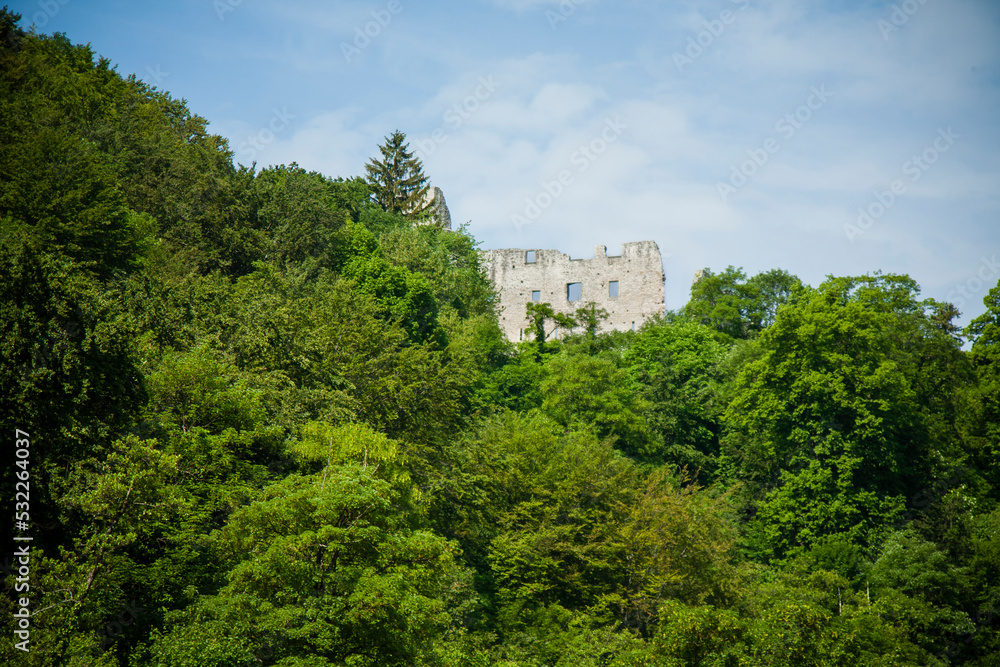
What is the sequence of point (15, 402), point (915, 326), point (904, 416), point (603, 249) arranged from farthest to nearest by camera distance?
point (603, 249)
point (915, 326)
point (904, 416)
point (15, 402)

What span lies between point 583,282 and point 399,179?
13.9 metres

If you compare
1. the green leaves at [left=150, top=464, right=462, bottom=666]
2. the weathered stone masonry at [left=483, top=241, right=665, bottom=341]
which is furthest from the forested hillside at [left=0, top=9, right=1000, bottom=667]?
the weathered stone masonry at [left=483, top=241, right=665, bottom=341]

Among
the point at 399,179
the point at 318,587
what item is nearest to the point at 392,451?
the point at 318,587

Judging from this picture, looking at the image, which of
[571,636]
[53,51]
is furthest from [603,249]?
[571,636]

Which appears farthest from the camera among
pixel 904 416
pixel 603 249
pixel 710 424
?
pixel 603 249

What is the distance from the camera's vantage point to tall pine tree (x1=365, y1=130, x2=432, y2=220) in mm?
54125

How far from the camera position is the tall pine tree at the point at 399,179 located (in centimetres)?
5412

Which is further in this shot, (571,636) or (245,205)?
(245,205)

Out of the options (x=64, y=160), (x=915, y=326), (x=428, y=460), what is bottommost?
(x=428, y=460)

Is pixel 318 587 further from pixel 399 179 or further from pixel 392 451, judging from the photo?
pixel 399 179

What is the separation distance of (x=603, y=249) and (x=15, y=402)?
49973 millimetres

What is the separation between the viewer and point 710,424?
1481 inches

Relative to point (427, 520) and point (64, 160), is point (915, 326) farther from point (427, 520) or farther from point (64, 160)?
point (64, 160)

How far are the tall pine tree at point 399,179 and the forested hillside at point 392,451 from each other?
34.4 feet
